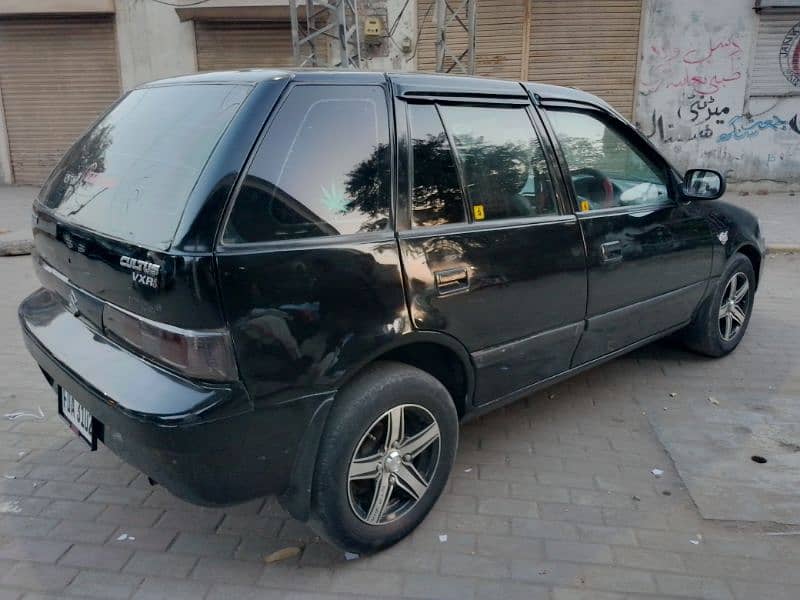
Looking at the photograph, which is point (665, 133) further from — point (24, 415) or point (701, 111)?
point (24, 415)

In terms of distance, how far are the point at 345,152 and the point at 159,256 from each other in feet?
2.56

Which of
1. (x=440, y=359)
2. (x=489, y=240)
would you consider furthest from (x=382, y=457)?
(x=489, y=240)

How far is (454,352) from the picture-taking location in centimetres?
280

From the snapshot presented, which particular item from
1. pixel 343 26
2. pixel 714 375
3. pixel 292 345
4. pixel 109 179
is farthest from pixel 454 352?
Answer: pixel 343 26

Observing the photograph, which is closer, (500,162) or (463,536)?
(463,536)

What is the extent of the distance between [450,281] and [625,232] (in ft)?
4.36

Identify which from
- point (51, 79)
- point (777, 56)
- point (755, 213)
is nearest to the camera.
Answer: point (755, 213)

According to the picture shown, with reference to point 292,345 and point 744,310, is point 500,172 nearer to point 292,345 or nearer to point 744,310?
point 292,345

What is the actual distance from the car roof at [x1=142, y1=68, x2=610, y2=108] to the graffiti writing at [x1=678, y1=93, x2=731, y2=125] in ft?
33.1

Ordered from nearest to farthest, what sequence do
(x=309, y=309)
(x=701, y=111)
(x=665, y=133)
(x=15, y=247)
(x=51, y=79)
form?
(x=309, y=309), (x=15, y=247), (x=701, y=111), (x=665, y=133), (x=51, y=79)

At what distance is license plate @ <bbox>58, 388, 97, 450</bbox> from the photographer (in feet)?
8.14

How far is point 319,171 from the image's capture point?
7.68ft

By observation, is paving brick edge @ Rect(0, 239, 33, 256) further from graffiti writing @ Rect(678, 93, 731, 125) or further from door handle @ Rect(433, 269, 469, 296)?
graffiti writing @ Rect(678, 93, 731, 125)

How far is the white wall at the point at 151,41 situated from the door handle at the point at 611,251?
11.9 m
